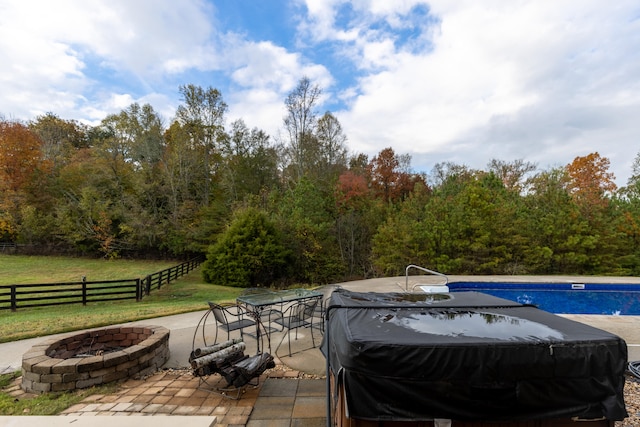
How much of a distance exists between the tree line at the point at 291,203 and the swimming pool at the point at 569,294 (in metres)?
2.53

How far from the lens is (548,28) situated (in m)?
7.32

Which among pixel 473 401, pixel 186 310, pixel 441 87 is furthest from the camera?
pixel 441 87

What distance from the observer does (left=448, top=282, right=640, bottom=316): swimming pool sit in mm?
7949

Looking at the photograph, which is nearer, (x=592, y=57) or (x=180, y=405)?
(x=180, y=405)

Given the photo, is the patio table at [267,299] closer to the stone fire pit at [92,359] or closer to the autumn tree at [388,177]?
the stone fire pit at [92,359]

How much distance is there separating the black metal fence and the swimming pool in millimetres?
10842

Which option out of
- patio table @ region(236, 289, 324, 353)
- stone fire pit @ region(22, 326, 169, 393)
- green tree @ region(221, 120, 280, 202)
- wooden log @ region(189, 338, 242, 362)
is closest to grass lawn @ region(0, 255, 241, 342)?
stone fire pit @ region(22, 326, 169, 393)

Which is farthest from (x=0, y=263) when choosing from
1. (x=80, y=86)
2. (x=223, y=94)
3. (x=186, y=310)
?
(x=186, y=310)

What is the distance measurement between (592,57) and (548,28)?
102 inches

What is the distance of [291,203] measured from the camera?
16.7 m

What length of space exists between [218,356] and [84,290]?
8265 millimetres

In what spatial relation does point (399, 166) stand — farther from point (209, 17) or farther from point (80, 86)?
point (80, 86)

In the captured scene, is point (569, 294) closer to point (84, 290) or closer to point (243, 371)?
point (243, 371)

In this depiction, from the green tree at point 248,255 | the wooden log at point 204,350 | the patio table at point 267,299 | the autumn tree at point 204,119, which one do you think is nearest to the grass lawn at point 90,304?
the green tree at point 248,255
